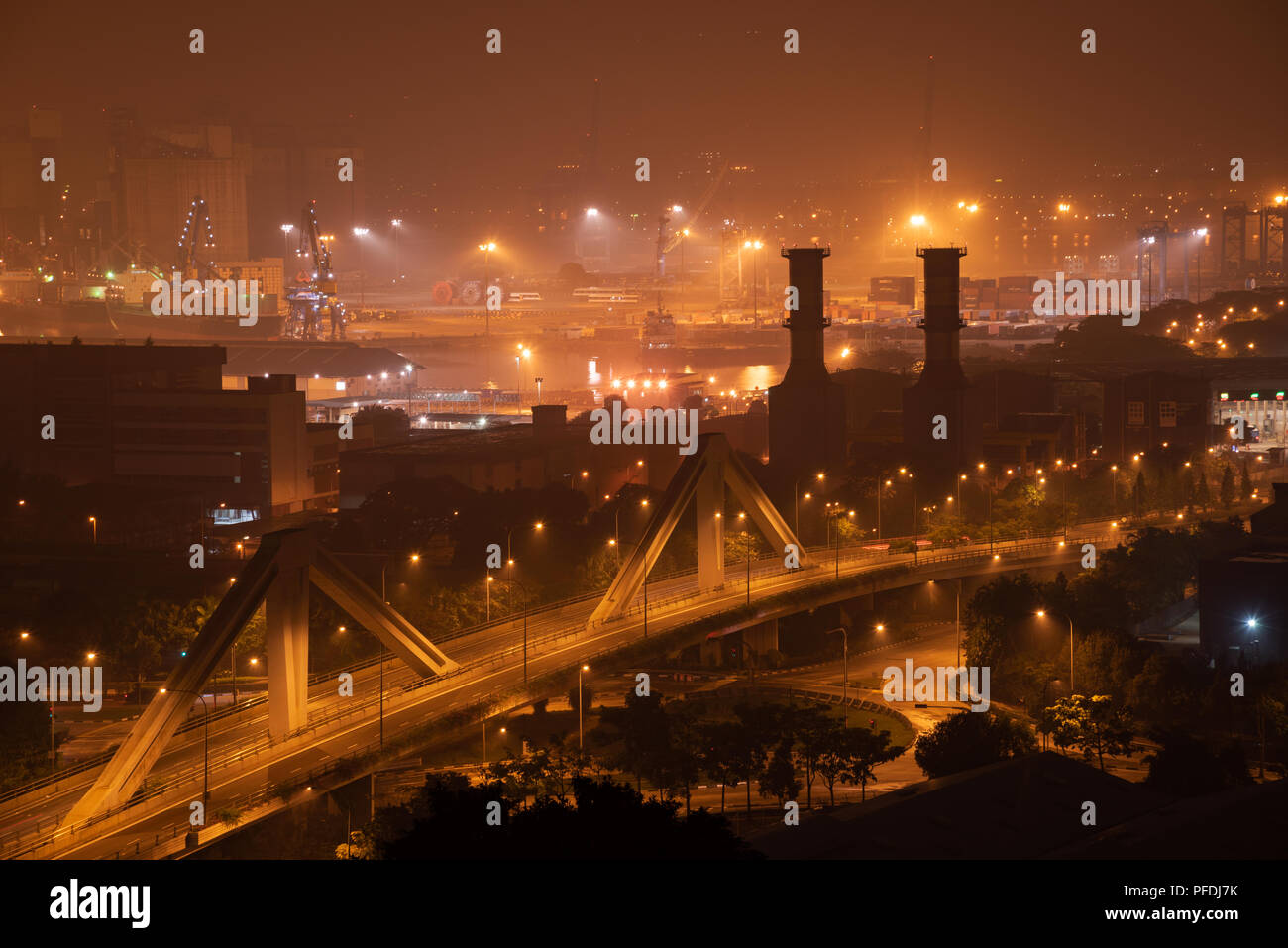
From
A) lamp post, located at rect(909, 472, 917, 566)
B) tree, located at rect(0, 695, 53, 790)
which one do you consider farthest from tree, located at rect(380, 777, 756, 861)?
lamp post, located at rect(909, 472, 917, 566)

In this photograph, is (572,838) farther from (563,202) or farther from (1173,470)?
(563,202)

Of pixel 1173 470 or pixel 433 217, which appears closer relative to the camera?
pixel 1173 470

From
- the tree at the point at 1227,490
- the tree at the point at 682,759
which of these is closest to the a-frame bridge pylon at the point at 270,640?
the tree at the point at 682,759
